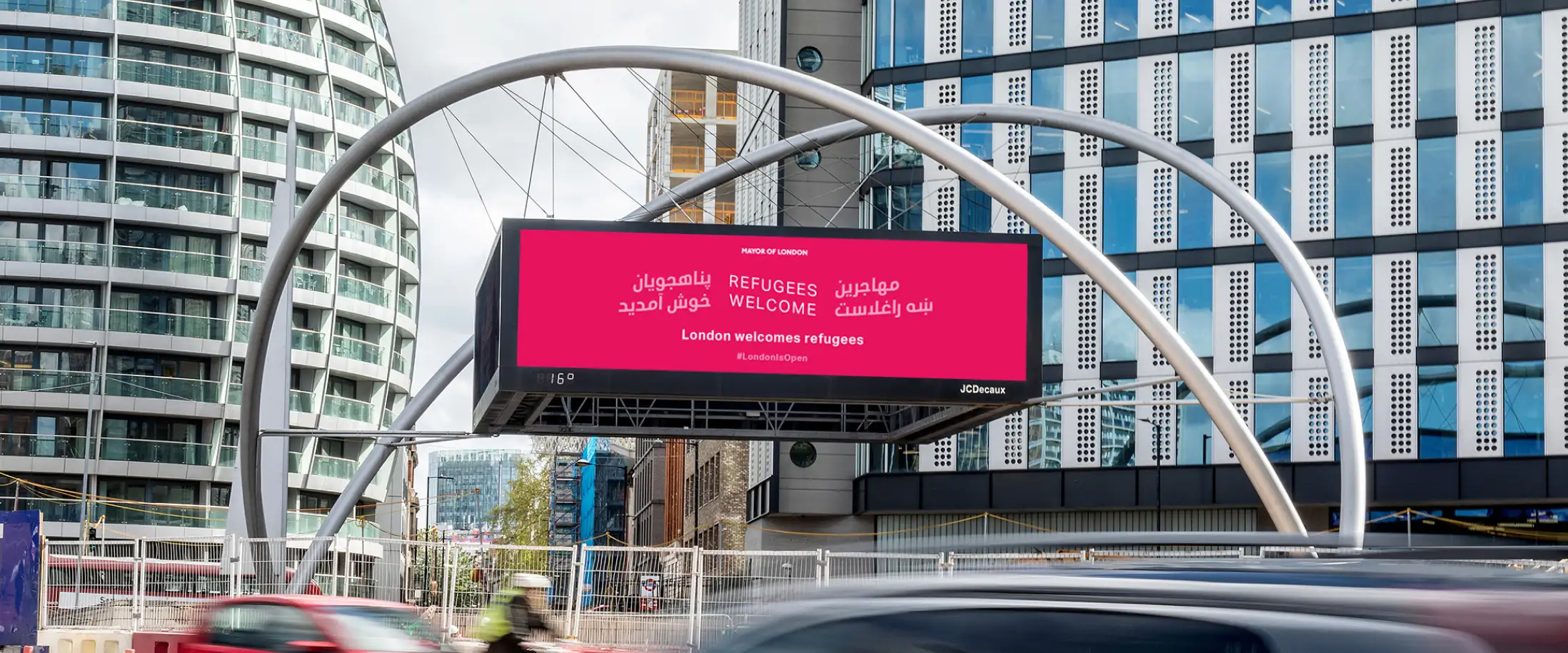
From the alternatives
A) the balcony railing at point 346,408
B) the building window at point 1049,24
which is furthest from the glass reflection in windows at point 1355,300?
the balcony railing at point 346,408

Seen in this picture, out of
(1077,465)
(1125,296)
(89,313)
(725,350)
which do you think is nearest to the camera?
(1125,296)

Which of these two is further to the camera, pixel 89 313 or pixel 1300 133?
pixel 89 313

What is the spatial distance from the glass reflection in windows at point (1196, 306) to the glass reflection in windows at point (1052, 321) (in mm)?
3493

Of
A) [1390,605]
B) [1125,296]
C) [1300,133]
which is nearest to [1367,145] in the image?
[1300,133]

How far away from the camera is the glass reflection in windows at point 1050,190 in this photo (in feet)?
165

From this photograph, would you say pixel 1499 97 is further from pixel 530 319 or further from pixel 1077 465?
pixel 530 319

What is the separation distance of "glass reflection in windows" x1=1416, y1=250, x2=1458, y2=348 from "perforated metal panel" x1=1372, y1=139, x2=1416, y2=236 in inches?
41.3

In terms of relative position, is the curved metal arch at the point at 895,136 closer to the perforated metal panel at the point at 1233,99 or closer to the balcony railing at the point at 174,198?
the perforated metal panel at the point at 1233,99

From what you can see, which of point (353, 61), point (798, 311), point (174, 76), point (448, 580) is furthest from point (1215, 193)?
point (353, 61)

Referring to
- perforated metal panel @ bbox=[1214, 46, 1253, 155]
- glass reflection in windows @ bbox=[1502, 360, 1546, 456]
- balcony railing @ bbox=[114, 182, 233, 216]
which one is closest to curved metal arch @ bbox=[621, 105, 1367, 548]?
glass reflection in windows @ bbox=[1502, 360, 1546, 456]

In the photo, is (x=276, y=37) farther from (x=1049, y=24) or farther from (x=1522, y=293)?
(x=1522, y=293)

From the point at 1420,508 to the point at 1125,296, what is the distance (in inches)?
875

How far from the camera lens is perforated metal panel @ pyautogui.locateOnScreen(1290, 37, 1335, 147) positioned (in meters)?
47.2

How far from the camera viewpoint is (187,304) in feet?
301
